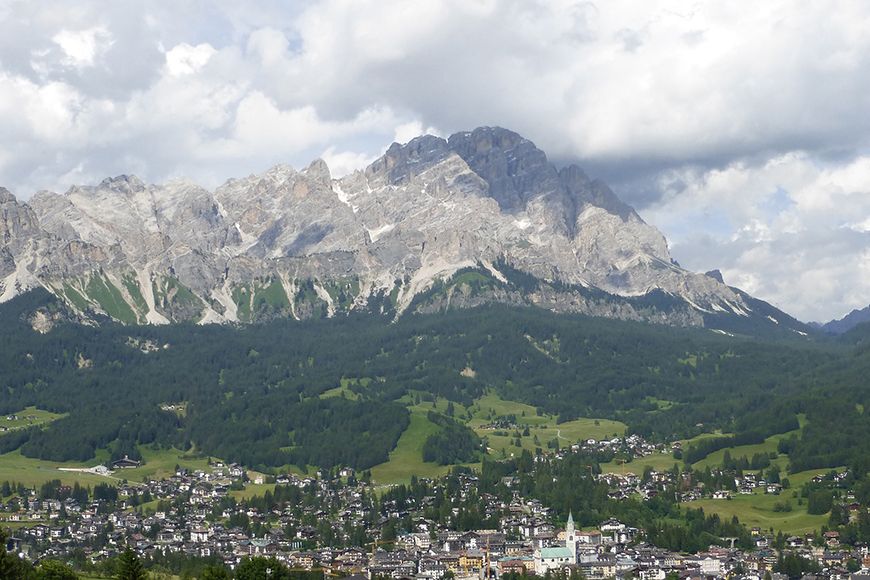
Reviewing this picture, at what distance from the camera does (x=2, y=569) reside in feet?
427

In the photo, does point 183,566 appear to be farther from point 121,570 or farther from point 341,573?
point 121,570

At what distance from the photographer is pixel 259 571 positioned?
530ft

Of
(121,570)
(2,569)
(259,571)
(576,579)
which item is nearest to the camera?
(2,569)

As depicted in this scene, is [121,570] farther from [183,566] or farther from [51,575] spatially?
[183,566]

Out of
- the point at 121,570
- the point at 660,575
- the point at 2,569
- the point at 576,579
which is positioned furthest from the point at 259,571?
the point at 660,575

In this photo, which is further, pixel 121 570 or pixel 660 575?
pixel 660 575

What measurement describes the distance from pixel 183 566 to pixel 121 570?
59.5 metres

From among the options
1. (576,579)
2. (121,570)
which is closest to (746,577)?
(576,579)

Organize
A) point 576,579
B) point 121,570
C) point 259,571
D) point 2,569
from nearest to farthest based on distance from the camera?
point 2,569
point 121,570
point 259,571
point 576,579

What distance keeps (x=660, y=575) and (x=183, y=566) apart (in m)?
73.4

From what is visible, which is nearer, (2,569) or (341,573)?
(2,569)

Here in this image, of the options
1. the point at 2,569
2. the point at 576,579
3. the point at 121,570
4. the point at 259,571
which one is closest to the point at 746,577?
the point at 576,579

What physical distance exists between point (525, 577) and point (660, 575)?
21.5 metres

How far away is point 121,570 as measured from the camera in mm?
140250
